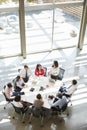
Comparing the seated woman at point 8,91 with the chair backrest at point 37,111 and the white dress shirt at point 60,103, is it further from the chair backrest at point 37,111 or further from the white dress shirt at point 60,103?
the white dress shirt at point 60,103

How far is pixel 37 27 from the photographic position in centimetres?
931

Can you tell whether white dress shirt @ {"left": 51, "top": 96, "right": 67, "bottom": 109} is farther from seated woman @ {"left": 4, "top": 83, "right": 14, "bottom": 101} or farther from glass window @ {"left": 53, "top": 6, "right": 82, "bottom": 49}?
glass window @ {"left": 53, "top": 6, "right": 82, "bottom": 49}

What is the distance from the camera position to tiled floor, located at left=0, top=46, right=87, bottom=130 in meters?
6.23

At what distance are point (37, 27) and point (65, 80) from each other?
2.75 meters

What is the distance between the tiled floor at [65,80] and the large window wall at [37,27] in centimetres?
41

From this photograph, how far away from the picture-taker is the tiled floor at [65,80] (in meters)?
6.23

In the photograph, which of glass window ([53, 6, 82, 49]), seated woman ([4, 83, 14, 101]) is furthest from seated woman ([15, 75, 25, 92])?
glass window ([53, 6, 82, 49])

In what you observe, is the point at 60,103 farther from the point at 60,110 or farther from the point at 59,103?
the point at 60,110

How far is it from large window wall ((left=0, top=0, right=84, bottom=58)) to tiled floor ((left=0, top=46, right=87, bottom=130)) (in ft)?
1.34

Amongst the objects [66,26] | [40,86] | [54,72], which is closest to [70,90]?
[40,86]

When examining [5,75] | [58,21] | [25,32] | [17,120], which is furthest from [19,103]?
[58,21]

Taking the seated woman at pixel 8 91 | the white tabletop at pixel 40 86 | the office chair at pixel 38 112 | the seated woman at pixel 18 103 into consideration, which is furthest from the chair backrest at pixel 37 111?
the seated woman at pixel 8 91

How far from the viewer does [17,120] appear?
6.35 m

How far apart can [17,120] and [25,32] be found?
3.71 meters
